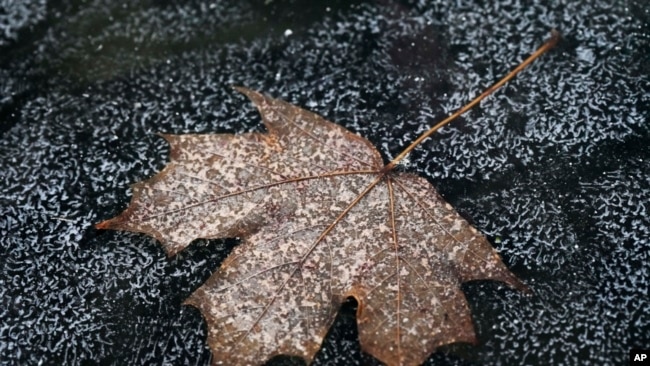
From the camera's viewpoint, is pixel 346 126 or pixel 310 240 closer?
pixel 310 240

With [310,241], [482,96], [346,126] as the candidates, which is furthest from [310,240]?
[482,96]

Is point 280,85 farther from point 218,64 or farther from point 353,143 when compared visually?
point 353,143

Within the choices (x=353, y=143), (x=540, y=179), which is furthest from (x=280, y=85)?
(x=540, y=179)

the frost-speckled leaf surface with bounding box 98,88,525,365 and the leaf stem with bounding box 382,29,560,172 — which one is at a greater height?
the leaf stem with bounding box 382,29,560,172

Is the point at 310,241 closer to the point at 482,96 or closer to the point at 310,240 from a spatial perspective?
the point at 310,240

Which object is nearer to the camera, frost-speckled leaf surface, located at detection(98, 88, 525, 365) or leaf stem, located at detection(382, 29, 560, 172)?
frost-speckled leaf surface, located at detection(98, 88, 525, 365)

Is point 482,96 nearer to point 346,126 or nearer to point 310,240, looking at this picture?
point 346,126
